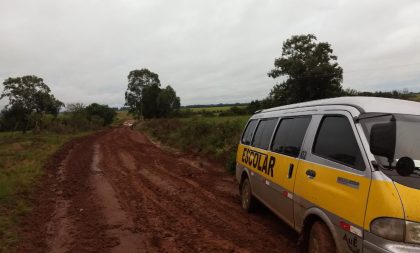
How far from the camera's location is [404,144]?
3.87 metres

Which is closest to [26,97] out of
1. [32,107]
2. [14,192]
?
[32,107]

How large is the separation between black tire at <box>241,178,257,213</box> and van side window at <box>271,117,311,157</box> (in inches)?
65.4

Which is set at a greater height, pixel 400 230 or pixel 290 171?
pixel 290 171

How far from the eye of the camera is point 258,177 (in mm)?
7102

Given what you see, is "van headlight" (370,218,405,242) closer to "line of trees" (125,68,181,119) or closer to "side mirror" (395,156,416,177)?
"side mirror" (395,156,416,177)

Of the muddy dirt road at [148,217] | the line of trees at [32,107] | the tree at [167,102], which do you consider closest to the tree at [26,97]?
the line of trees at [32,107]

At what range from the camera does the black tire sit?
770 centimetres

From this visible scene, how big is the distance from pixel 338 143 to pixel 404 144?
2.31ft

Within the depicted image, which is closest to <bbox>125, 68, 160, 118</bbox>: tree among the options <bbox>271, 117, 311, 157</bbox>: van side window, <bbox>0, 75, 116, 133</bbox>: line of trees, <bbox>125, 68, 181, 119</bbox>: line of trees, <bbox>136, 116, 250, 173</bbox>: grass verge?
<bbox>125, 68, 181, 119</bbox>: line of trees

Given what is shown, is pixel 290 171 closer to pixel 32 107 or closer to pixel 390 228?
pixel 390 228

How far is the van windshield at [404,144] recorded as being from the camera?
347 cm

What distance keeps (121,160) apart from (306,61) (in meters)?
35.7

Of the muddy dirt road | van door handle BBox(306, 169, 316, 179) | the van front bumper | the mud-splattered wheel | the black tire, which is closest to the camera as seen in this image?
the van front bumper

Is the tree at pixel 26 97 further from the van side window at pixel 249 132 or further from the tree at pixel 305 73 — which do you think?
the van side window at pixel 249 132
